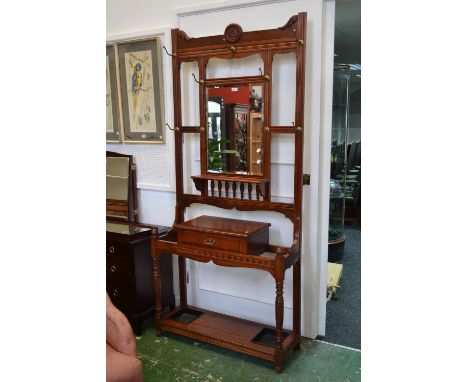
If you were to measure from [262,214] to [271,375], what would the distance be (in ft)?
3.11

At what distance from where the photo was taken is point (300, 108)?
7.55ft

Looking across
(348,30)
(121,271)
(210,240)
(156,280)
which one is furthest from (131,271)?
(348,30)

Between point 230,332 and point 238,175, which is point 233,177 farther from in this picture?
point 230,332

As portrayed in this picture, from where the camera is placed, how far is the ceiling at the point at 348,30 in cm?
275

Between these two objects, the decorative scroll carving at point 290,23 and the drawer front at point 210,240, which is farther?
the drawer front at point 210,240

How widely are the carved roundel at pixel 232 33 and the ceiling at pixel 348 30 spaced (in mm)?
577

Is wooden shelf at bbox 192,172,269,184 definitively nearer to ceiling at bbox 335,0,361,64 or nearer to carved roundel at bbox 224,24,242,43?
carved roundel at bbox 224,24,242,43

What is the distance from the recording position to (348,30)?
414 centimetres

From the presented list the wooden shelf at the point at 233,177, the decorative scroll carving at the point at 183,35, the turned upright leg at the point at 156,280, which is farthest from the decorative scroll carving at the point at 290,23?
the turned upright leg at the point at 156,280

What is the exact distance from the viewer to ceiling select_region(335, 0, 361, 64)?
2.75 meters

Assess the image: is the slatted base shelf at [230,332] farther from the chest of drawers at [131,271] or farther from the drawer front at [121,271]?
the drawer front at [121,271]

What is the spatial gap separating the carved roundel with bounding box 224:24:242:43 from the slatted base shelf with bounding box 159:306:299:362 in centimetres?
175

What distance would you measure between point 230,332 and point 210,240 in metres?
0.61
